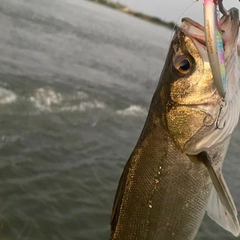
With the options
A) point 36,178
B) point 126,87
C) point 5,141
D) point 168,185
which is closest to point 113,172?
point 36,178

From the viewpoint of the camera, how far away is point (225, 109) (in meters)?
2.06

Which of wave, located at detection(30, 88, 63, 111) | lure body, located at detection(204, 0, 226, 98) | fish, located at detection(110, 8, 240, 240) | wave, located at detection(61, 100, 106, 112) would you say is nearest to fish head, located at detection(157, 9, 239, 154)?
fish, located at detection(110, 8, 240, 240)

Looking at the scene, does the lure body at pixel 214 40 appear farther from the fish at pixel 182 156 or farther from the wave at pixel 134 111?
the wave at pixel 134 111

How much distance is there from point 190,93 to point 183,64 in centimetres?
15

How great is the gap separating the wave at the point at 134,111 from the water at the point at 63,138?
4 cm

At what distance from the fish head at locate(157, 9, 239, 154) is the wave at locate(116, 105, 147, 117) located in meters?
9.59

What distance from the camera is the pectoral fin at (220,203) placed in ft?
6.70

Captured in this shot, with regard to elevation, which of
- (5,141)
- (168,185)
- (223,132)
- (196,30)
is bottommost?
(5,141)

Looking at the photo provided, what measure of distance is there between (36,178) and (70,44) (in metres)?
14.2

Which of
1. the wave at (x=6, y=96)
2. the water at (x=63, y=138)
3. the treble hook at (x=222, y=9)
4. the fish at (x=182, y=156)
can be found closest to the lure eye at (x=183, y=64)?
the fish at (x=182, y=156)

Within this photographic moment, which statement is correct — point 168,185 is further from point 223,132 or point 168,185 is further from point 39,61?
point 39,61

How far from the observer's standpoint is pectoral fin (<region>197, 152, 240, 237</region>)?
6.70 ft

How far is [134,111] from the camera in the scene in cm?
1248

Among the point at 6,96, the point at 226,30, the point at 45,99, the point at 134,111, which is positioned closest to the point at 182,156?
the point at 226,30
